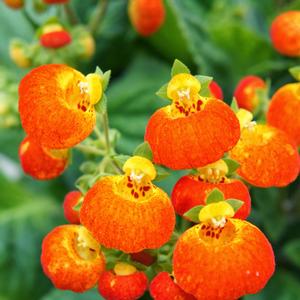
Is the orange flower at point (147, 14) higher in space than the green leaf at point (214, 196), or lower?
lower

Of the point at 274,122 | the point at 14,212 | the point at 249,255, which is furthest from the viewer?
the point at 14,212

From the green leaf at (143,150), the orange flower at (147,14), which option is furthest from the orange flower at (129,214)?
the orange flower at (147,14)

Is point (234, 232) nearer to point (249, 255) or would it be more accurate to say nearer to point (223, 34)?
point (249, 255)

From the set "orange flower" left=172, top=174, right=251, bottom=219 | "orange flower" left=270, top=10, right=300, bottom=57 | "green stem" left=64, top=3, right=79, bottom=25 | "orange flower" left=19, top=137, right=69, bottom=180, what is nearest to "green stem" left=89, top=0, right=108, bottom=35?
"green stem" left=64, top=3, right=79, bottom=25

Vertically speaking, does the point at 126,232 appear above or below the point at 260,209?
above

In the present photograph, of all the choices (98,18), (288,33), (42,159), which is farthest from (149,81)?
(42,159)

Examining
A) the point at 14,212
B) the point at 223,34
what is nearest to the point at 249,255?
the point at 223,34

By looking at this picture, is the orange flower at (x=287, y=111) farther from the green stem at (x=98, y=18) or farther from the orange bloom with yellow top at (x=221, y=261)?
the green stem at (x=98, y=18)
